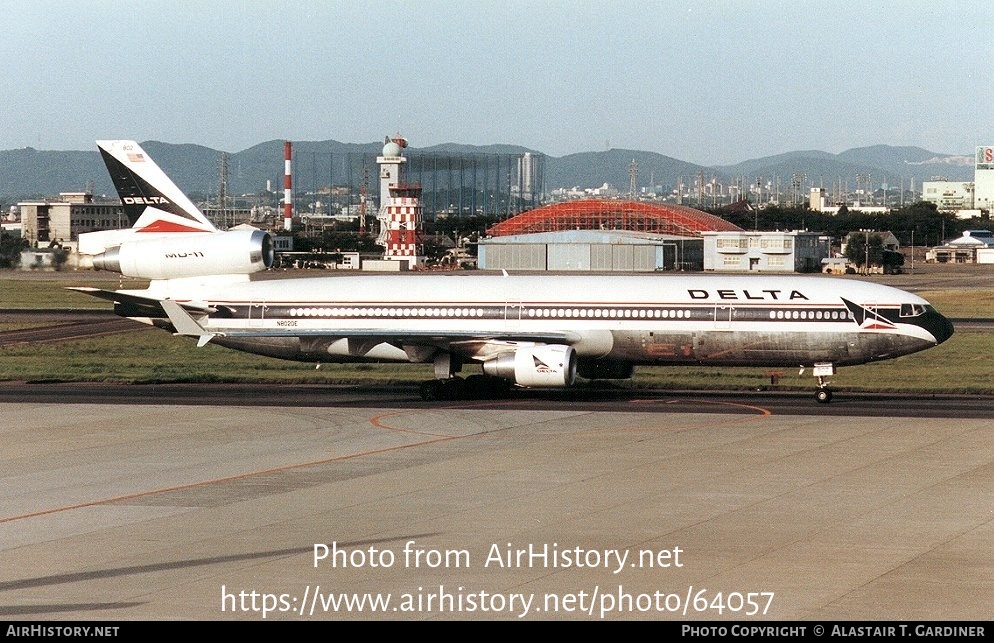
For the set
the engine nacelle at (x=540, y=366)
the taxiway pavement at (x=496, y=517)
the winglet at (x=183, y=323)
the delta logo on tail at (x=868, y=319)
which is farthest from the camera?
the delta logo on tail at (x=868, y=319)

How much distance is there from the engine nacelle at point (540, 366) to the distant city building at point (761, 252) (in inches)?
4999

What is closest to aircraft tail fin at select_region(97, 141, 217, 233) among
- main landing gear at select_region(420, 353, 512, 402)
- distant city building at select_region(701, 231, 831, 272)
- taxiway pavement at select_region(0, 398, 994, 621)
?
taxiway pavement at select_region(0, 398, 994, 621)

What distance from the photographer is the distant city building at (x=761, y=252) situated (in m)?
172

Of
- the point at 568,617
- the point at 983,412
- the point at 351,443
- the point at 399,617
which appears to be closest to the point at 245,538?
the point at 399,617

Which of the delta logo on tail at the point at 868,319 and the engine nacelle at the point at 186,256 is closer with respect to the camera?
the delta logo on tail at the point at 868,319

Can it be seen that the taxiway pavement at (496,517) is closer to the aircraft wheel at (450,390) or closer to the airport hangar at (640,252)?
the aircraft wheel at (450,390)

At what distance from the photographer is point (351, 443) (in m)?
37.4

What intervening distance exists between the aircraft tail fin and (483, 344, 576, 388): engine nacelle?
559 inches

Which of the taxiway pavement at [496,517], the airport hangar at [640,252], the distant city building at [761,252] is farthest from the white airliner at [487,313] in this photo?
the distant city building at [761,252]

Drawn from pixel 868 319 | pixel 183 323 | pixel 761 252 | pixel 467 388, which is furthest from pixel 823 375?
pixel 761 252

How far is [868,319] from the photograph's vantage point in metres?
47.2

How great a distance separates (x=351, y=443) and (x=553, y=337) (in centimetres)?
1286

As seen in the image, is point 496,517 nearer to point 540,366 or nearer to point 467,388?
point 540,366

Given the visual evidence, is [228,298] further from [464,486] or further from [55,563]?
[55,563]
